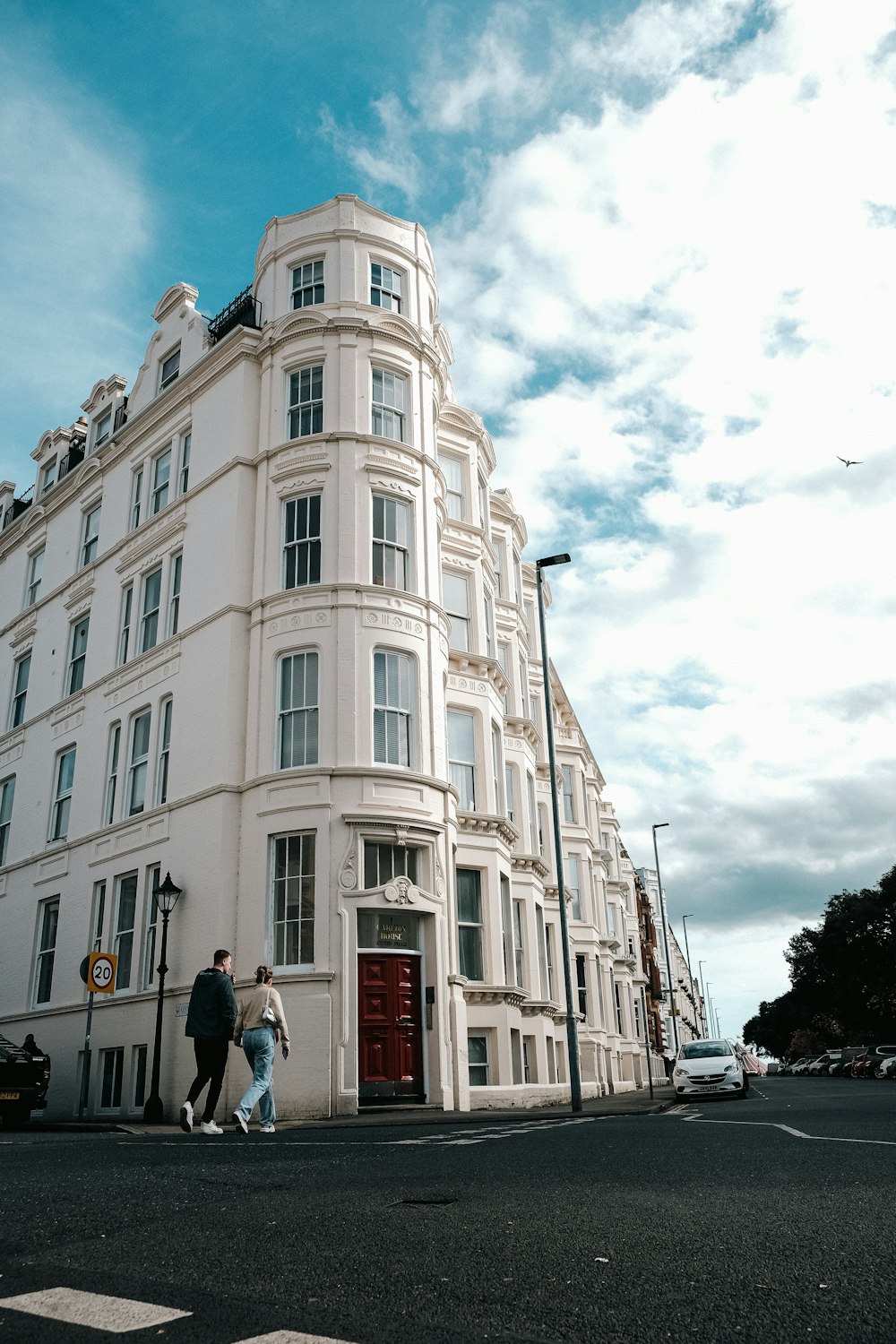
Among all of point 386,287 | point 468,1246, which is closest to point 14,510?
point 386,287

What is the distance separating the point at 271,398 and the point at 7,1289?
2349 centimetres

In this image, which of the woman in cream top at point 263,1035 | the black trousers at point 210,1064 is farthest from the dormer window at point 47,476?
the woman in cream top at point 263,1035

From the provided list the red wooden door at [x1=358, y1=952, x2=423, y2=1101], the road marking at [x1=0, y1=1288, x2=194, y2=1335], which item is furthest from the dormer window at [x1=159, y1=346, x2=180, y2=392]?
the road marking at [x1=0, y1=1288, x2=194, y2=1335]

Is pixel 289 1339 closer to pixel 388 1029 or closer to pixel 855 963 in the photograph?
pixel 388 1029

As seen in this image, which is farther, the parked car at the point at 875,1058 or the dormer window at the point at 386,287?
the parked car at the point at 875,1058

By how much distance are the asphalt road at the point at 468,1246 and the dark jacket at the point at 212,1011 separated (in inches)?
205

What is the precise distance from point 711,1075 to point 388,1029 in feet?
34.5

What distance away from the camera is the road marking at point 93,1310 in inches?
130

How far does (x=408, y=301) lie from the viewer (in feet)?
88.6

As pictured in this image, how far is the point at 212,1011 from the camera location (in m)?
13.3

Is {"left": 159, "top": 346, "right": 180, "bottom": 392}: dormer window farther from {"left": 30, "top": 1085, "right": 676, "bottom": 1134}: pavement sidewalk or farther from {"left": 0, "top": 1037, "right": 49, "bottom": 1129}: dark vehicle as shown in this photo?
{"left": 30, "top": 1085, "right": 676, "bottom": 1134}: pavement sidewalk

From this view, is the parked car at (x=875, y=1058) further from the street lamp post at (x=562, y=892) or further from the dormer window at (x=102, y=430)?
the dormer window at (x=102, y=430)

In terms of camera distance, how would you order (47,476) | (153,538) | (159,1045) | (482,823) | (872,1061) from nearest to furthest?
(159,1045) < (482,823) < (153,538) < (47,476) < (872,1061)

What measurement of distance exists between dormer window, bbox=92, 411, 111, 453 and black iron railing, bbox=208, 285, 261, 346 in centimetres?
566
